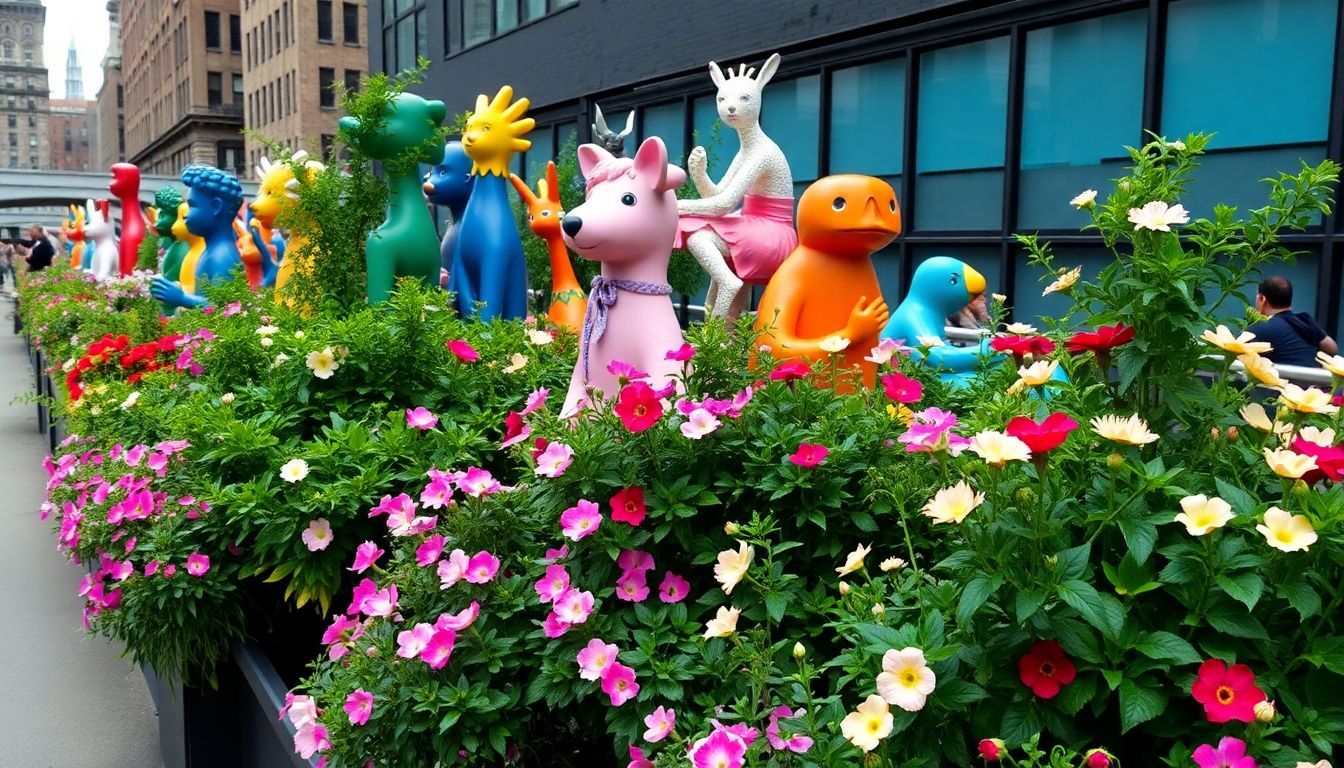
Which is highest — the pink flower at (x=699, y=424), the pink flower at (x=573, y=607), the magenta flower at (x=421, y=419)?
the pink flower at (x=699, y=424)

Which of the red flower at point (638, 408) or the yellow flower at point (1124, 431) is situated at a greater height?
the yellow flower at point (1124, 431)

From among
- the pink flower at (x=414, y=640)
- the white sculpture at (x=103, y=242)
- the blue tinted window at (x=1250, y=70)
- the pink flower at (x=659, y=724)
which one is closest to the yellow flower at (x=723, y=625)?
the pink flower at (x=659, y=724)

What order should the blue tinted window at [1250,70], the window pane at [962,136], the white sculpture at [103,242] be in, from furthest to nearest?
the white sculpture at [103,242]
the window pane at [962,136]
the blue tinted window at [1250,70]

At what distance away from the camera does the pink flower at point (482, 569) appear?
2.23 metres

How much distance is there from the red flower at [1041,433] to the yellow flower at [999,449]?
1 centimetres

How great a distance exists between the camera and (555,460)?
2215 millimetres

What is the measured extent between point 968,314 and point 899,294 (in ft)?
13.9

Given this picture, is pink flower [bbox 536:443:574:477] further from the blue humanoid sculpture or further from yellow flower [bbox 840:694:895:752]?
the blue humanoid sculpture

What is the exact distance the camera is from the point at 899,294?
10766 mm

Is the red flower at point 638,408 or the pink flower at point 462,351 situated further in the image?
the pink flower at point 462,351

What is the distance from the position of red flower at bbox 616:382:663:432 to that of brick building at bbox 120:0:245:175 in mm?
66136

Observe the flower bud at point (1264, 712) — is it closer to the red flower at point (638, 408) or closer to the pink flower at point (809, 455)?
the pink flower at point (809, 455)

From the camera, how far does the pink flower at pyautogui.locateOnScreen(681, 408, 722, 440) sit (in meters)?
2.18

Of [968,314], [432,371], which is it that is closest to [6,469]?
[432,371]
